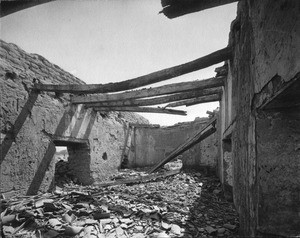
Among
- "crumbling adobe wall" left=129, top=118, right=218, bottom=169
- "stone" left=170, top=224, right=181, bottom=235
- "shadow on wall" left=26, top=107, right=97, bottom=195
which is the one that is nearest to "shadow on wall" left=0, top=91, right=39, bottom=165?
"shadow on wall" left=26, top=107, right=97, bottom=195

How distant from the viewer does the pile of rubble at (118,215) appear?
2670 millimetres

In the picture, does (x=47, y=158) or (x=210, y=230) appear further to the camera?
(x=47, y=158)

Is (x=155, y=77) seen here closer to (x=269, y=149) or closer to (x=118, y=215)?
(x=269, y=149)

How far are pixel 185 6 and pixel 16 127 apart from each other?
3.76 m

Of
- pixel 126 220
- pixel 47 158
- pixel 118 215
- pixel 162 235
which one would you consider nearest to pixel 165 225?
pixel 162 235

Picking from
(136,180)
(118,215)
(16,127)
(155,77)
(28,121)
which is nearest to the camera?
(118,215)

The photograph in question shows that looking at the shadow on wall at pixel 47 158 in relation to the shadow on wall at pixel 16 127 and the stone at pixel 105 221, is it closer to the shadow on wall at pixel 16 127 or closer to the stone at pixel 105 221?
the shadow on wall at pixel 16 127

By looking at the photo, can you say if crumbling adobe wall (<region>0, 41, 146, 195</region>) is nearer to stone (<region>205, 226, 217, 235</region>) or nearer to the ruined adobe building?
the ruined adobe building

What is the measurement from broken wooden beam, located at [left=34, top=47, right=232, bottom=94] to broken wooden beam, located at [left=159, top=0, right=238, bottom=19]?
131cm

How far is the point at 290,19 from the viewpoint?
4.06ft

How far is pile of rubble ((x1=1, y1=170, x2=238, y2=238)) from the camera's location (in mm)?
2670

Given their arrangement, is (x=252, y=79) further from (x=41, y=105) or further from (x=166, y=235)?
(x=41, y=105)

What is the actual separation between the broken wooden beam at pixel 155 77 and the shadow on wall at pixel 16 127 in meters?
0.27

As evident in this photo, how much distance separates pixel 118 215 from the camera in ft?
10.5
